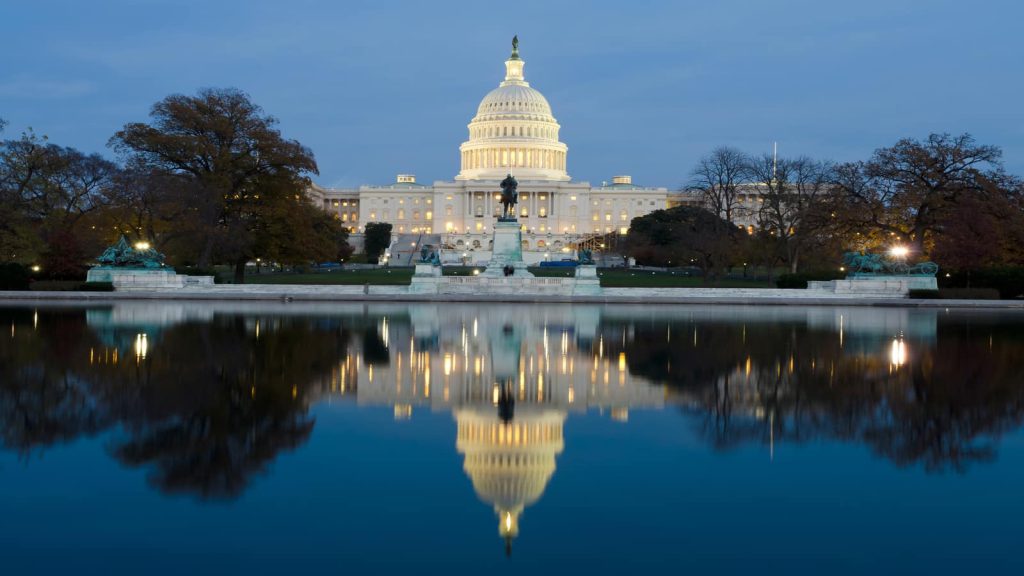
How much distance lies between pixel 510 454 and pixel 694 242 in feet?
176

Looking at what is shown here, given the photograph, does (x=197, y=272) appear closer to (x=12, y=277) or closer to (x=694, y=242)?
(x=12, y=277)

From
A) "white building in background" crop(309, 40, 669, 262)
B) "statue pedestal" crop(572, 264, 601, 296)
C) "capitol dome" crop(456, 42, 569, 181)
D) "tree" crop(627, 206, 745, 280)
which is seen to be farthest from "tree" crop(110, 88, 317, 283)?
"capitol dome" crop(456, 42, 569, 181)

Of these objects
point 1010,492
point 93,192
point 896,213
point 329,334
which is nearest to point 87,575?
point 1010,492

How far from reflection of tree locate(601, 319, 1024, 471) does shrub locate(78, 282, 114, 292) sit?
2874cm

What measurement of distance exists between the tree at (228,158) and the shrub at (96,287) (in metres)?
5.20

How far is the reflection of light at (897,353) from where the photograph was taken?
17448 millimetres

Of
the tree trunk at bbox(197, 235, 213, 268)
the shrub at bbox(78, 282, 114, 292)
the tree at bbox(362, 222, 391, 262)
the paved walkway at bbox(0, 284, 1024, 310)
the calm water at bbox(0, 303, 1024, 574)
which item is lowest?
the calm water at bbox(0, 303, 1024, 574)

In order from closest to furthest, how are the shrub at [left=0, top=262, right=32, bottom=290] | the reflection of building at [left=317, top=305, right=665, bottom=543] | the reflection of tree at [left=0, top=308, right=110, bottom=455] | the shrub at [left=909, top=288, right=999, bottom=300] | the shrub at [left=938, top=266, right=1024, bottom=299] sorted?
the reflection of building at [left=317, top=305, right=665, bottom=543] < the reflection of tree at [left=0, top=308, right=110, bottom=455] < the shrub at [left=909, top=288, right=999, bottom=300] < the shrub at [left=0, top=262, right=32, bottom=290] < the shrub at [left=938, top=266, right=1024, bottom=299]

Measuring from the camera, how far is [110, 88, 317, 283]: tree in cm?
4859

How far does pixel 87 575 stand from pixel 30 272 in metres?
45.3

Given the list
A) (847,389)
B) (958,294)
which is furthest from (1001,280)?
(847,389)

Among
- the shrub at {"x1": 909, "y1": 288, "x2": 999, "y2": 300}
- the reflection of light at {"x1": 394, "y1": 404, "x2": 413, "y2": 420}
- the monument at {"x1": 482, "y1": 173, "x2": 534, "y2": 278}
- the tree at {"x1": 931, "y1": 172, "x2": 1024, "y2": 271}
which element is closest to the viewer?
the reflection of light at {"x1": 394, "y1": 404, "x2": 413, "y2": 420}

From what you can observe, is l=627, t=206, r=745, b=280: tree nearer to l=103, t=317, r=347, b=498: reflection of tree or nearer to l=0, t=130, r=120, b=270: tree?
l=0, t=130, r=120, b=270: tree

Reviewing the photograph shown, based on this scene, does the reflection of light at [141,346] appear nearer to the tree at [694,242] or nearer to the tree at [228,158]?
the tree at [228,158]
